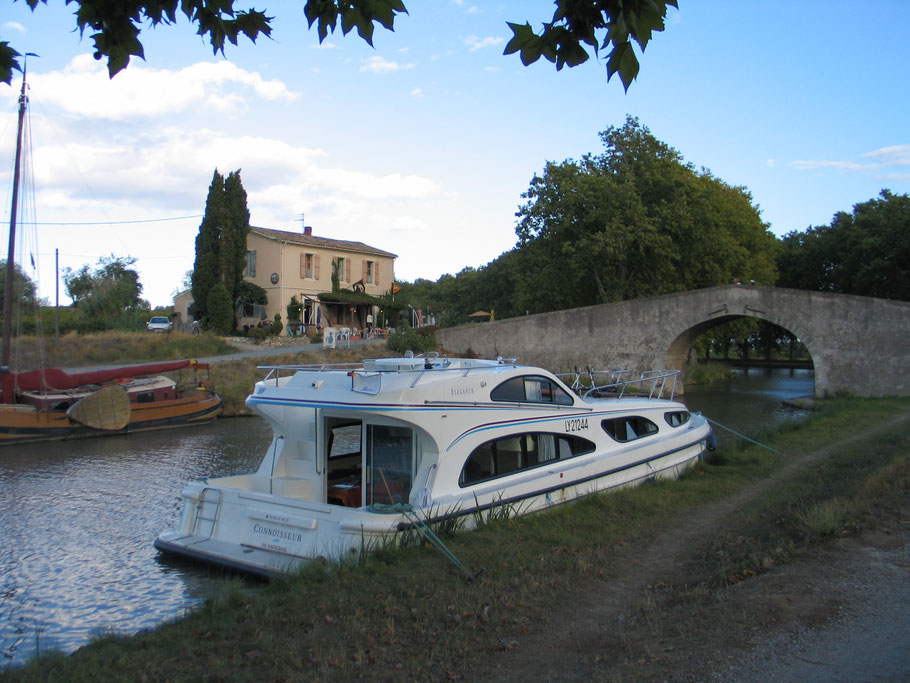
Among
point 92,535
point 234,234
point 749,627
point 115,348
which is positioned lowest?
point 92,535

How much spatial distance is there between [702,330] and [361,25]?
30.8 meters

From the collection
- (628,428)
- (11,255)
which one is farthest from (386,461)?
(11,255)

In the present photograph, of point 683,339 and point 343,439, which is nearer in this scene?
point 343,439

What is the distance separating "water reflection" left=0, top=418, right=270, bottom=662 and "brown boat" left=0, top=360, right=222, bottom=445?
850mm

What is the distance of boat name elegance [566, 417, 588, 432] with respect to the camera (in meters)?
10.3

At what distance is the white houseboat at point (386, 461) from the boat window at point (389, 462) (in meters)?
0.01

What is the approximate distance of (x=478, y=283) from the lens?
70.1 meters

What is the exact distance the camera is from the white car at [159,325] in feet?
136

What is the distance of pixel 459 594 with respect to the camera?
6098 millimetres

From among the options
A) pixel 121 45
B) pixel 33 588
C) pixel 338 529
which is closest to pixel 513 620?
pixel 338 529

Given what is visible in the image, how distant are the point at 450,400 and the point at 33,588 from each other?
5.39 meters

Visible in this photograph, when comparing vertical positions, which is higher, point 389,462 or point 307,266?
point 307,266

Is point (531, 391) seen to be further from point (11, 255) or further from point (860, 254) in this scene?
point (860, 254)

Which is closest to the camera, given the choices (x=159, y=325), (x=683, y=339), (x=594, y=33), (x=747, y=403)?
(x=594, y=33)
